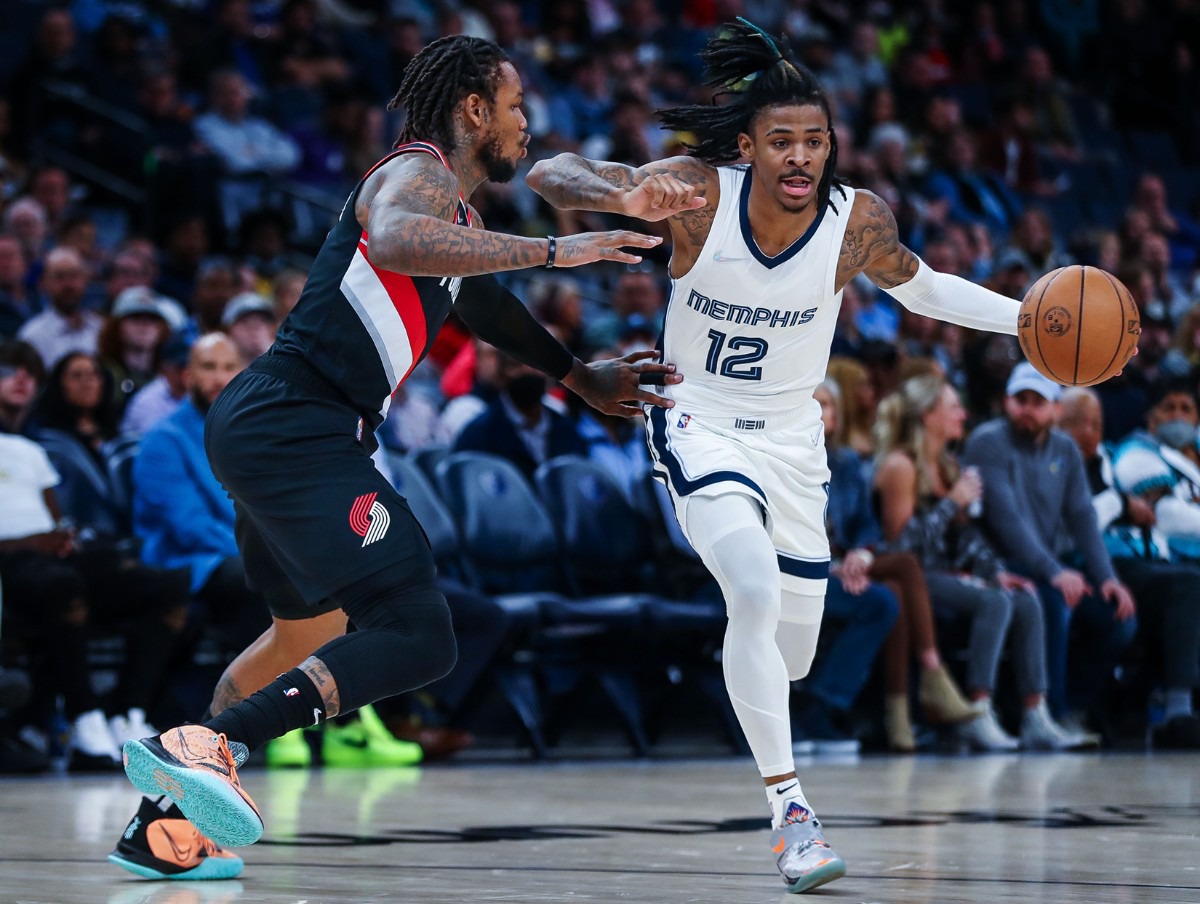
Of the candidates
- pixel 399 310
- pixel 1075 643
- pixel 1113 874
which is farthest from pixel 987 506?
pixel 399 310

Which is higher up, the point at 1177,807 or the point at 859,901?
the point at 859,901

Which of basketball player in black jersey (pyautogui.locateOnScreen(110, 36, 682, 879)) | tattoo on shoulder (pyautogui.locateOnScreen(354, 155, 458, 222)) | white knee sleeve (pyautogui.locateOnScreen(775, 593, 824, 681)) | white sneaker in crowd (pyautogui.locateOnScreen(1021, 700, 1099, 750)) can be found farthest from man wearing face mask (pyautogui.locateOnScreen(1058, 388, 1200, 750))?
tattoo on shoulder (pyautogui.locateOnScreen(354, 155, 458, 222))

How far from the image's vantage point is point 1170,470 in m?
9.86

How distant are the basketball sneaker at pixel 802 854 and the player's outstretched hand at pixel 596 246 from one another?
56.2 inches

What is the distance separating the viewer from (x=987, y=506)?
9445 mm

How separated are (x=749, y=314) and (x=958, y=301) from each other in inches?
24.9

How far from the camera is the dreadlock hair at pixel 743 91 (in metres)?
4.82

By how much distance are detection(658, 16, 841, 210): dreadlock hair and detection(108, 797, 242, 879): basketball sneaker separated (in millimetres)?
2324

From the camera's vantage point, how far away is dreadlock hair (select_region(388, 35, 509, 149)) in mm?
4398

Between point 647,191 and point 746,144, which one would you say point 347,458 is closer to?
point 647,191

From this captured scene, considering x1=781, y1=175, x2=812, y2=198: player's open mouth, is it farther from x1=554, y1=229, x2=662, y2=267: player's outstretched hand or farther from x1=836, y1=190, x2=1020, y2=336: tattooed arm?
x1=554, y1=229, x2=662, y2=267: player's outstretched hand

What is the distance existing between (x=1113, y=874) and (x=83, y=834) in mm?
2897

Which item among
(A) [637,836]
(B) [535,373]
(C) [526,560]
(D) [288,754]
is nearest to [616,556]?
(C) [526,560]

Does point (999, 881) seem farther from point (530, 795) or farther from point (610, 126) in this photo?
point (610, 126)
